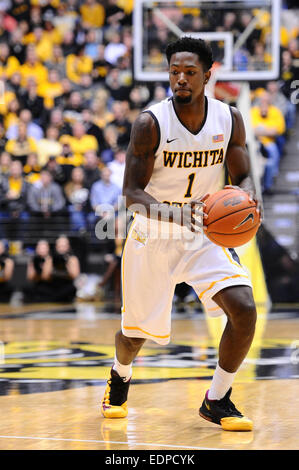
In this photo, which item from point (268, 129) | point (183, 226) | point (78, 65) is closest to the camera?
point (183, 226)

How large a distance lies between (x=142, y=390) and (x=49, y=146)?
8862 mm

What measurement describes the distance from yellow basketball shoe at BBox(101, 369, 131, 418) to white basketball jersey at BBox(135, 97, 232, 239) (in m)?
1.06

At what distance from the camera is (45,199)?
41.5ft

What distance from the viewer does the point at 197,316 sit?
1062 centimetres

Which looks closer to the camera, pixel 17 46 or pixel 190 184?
pixel 190 184

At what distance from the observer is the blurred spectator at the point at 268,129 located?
12.9 metres

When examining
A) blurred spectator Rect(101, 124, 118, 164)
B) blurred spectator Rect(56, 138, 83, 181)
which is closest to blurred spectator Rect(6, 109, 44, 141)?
blurred spectator Rect(56, 138, 83, 181)

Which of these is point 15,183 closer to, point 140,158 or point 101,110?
point 101,110

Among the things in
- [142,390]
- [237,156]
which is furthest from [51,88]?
[237,156]

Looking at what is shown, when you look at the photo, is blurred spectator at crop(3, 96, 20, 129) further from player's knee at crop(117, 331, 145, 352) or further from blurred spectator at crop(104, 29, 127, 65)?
player's knee at crop(117, 331, 145, 352)

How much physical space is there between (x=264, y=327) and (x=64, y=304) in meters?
4.18

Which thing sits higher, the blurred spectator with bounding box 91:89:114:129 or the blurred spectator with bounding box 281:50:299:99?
the blurred spectator with bounding box 281:50:299:99

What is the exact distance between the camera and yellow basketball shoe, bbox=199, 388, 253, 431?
4035mm
